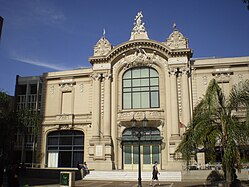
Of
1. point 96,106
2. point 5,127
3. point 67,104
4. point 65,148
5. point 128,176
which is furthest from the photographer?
point 67,104

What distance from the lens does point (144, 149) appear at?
3341 centimetres

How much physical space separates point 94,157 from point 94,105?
20.4ft

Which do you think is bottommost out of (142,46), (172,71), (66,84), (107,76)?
(66,84)

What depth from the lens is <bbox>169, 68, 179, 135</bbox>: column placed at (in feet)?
104

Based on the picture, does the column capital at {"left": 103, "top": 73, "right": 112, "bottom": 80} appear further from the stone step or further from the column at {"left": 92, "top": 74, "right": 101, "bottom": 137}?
the stone step

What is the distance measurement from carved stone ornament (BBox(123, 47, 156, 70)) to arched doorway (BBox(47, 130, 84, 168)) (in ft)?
35.2

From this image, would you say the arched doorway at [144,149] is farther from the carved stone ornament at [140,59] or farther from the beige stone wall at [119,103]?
the carved stone ornament at [140,59]

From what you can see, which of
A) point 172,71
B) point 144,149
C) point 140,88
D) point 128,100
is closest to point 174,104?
point 172,71

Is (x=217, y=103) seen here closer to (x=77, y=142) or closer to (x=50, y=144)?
(x=77, y=142)

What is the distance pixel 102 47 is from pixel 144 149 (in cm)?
1381

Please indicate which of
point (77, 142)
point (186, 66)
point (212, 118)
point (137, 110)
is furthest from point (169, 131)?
point (212, 118)

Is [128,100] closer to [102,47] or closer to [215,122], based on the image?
[102,47]

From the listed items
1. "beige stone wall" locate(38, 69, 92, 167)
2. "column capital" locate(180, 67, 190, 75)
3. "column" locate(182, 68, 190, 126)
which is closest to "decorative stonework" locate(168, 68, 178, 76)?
"column capital" locate(180, 67, 190, 75)

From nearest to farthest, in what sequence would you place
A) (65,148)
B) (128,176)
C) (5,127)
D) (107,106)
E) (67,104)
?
(128,176) → (5,127) → (107,106) → (65,148) → (67,104)
